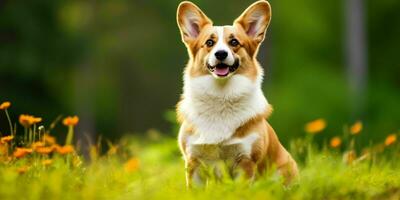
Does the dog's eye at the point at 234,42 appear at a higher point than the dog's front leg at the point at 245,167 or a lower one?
higher

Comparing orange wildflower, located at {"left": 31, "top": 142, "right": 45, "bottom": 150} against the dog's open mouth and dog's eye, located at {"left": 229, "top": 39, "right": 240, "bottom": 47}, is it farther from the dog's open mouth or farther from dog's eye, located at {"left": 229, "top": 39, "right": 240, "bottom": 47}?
dog's eye, located at {"left": 229, "top": 39, "right": 240, "bottom": 47}

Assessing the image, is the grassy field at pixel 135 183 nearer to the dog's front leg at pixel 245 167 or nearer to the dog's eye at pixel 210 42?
the dog's front leg at pixel 245 167

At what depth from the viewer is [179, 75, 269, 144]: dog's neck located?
6.67 metres

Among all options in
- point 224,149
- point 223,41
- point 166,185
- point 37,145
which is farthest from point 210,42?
point 37,145

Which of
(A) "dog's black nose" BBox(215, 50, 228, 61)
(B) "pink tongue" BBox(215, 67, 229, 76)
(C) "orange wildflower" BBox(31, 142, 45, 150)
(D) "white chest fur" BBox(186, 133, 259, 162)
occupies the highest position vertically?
(A) "dog's black nose" BBox(215, 50, 228, 61)

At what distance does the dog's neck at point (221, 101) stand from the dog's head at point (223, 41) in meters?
0.07

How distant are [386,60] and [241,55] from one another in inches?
756

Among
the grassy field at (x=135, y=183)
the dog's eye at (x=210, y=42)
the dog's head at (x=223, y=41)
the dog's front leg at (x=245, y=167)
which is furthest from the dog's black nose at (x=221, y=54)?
the grassy field at (x=135, y=183)

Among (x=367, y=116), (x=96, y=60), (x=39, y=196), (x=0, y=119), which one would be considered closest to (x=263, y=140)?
(x=39, y=196)

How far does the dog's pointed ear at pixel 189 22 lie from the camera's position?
7.02m

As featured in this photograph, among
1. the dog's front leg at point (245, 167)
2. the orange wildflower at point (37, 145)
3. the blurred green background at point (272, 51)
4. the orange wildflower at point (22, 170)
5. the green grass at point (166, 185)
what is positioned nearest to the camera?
the green grass at point (166, 185)

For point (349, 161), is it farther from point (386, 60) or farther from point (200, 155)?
point (386, 60)

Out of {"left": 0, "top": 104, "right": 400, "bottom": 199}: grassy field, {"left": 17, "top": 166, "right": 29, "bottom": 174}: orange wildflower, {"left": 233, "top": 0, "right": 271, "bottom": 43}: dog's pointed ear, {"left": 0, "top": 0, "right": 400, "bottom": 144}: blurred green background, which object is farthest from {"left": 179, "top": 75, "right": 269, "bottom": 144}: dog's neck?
{"left": 0, "top": 0, "right": 400, "bottom": 144}: blurred green background

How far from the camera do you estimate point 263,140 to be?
6523mm
